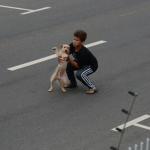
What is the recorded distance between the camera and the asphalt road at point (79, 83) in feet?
28.9

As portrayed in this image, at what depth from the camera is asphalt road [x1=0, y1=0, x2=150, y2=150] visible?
8812 millimetres

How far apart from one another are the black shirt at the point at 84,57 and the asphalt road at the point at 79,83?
0.57m

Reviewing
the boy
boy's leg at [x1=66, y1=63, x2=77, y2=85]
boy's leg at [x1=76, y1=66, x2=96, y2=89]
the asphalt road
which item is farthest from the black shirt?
the asphalt road

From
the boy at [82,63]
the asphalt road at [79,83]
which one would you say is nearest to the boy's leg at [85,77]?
the boy at [82,63]

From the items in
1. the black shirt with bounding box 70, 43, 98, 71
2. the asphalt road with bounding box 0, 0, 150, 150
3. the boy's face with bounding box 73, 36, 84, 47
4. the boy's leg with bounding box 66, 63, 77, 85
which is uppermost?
the boy's face with bounding box 73, 36, 84, 47

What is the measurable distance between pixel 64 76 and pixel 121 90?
1229mm

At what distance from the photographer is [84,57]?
10.6 m

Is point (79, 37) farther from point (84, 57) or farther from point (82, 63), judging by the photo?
point (82, 63)

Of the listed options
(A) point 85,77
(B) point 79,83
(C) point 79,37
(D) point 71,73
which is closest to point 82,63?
(A) point 85,77

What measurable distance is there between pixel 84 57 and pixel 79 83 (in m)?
0.97

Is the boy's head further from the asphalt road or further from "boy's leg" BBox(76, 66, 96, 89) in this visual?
the asphalt road

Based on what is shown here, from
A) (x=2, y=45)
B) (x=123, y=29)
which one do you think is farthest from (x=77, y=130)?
(x=123, y=29)

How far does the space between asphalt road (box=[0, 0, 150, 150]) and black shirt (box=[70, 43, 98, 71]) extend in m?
0.57

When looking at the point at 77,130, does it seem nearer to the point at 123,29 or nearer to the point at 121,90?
the point at 121,90
